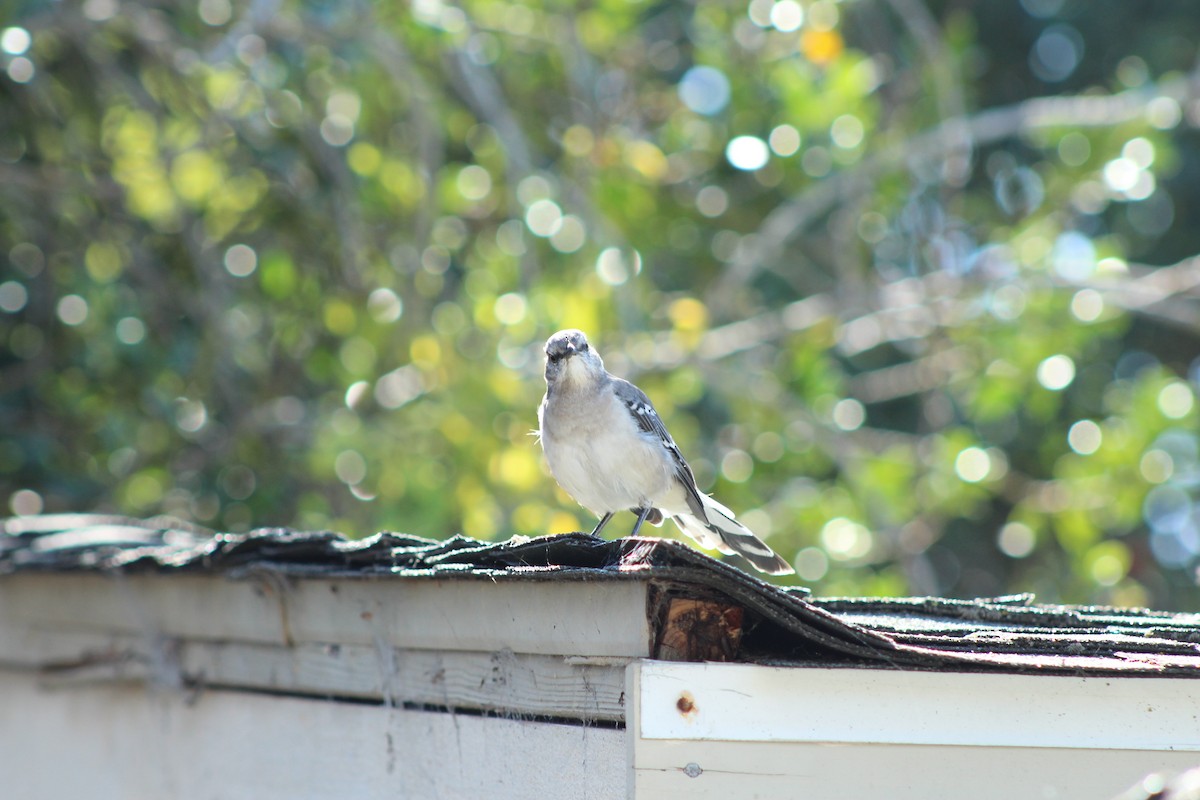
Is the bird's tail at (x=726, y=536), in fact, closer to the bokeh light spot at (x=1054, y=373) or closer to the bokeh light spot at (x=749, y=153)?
the bokeh light spot at (x=749, y=153)

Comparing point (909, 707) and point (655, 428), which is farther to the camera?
point (655, 428)

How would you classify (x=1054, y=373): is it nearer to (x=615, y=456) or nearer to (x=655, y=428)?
(x=655, y=428)

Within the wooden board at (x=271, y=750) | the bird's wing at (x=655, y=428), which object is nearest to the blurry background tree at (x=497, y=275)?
the bird's wing at (x=655, y=428)

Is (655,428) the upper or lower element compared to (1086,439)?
lower

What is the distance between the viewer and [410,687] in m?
3.41

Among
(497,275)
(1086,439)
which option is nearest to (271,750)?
(497,275)

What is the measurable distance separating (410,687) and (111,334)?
4.79 meters

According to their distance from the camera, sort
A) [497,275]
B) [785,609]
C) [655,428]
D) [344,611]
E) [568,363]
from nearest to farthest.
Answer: [785,609] < [344,611] < [568,363] < [655,428] < [497,275]

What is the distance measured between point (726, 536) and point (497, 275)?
3.97m

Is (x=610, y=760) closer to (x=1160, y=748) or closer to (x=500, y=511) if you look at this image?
(x=1160, y=748)

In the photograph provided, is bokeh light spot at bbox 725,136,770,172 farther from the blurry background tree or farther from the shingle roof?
the shingle roof

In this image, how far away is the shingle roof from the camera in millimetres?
2381

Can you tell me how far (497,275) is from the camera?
8242mm

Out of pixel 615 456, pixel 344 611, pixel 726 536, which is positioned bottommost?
pixel 344 611
